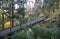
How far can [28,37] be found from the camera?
3611 millimetres

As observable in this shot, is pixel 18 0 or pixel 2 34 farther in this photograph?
pixel 18 0

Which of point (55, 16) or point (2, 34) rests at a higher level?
point (55, 16)

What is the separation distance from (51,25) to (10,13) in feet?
3.47

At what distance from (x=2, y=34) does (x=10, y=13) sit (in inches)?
18.6

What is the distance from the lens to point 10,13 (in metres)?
3.58

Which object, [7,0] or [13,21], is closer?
[7,0]

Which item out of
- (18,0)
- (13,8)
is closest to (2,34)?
(13,8)

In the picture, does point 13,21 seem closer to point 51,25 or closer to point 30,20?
point 30,20

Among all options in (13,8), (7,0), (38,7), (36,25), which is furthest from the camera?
(38,7)

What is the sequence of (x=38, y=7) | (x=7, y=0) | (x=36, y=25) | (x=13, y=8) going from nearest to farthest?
(x=7, y=0) < (x=13, y=8) < (x=36, y=25) < (x=38, y=7)

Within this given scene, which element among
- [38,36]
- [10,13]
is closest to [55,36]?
[38,36]

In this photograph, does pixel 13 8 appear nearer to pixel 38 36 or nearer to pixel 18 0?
pixel 18 0

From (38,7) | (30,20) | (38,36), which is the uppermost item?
(38,7)

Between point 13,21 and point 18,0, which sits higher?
point 18,0
